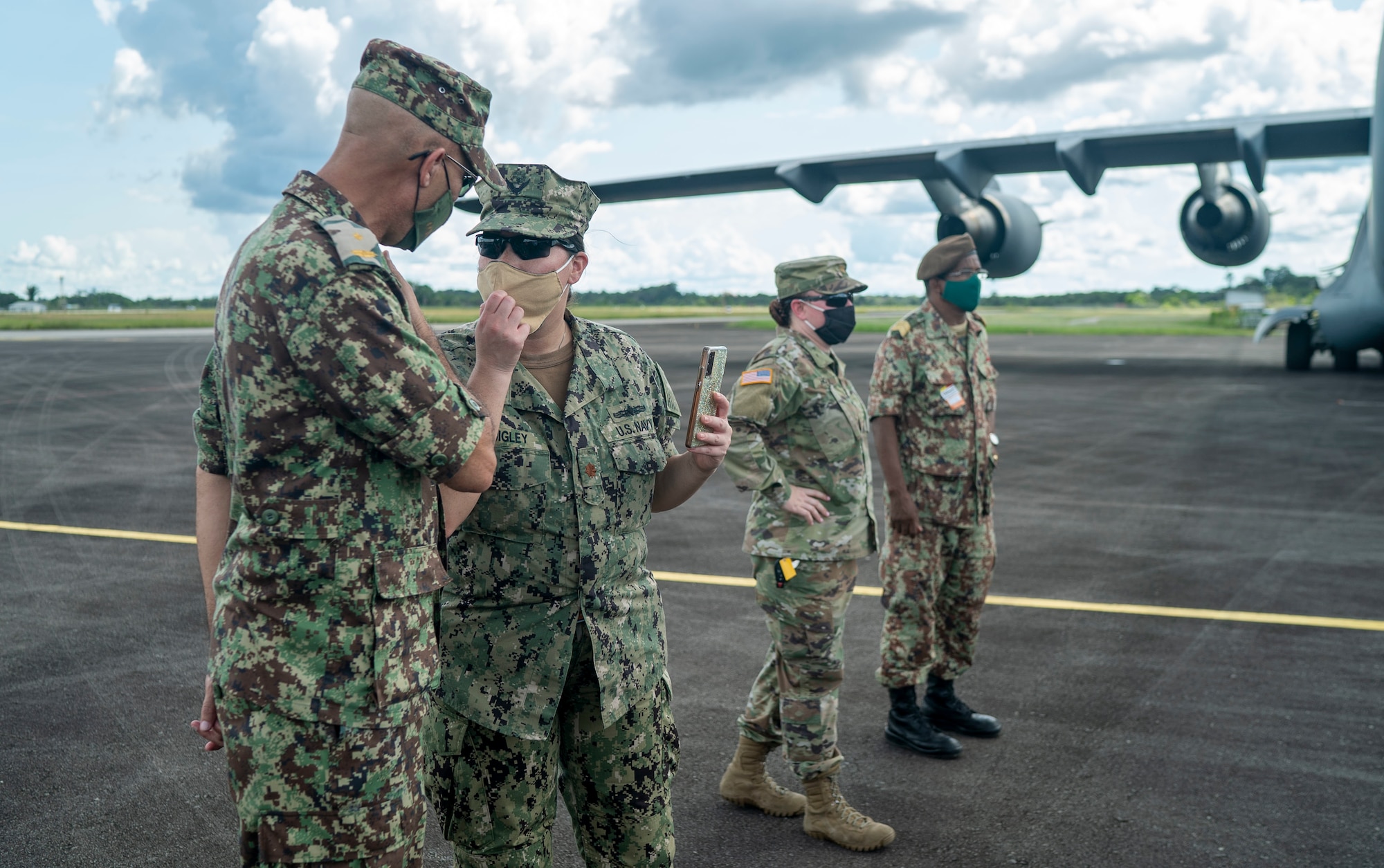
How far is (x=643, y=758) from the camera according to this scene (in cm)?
247

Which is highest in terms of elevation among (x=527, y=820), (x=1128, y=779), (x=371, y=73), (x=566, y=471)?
(x=371, y=73)

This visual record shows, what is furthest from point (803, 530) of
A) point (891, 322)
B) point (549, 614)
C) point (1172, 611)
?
point (891, 322)

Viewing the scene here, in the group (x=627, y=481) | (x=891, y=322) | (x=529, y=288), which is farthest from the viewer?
(x=891, y=322)

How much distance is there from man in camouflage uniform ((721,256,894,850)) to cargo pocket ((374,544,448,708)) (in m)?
1.79

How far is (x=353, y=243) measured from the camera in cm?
179

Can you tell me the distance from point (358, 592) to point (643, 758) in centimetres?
96

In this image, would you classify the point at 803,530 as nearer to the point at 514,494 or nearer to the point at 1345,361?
the point at 514,494

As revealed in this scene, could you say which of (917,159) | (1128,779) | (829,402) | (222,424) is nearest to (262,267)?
(222,424)

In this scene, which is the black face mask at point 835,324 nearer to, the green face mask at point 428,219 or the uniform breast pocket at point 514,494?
the uniform breast pocket at point 514,494

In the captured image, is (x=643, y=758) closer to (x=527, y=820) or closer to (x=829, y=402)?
(x=527, y=820)

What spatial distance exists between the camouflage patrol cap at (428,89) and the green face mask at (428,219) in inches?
3.1

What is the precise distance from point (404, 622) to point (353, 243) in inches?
28.2

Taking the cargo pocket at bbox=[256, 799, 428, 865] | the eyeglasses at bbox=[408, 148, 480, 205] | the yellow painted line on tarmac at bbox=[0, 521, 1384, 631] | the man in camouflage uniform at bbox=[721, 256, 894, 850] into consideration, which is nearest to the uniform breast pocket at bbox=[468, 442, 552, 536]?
the eyeglasses at bbox=[408, 148, 480, 205]

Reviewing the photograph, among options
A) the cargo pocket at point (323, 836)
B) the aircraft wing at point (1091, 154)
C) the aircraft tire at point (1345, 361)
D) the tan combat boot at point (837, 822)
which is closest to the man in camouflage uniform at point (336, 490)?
the cargo pocket at point (323, 836)
